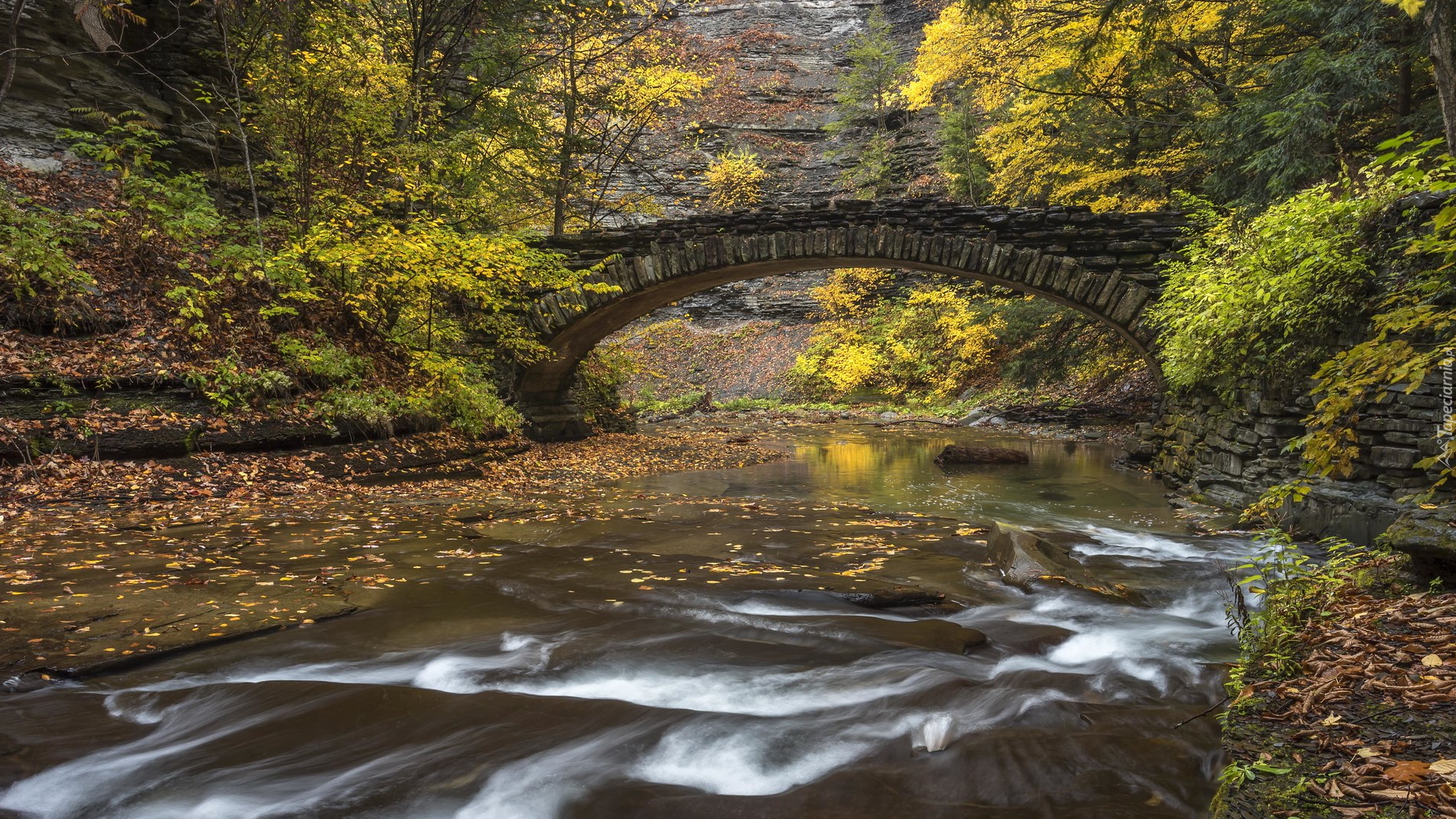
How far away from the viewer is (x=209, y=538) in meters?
5.61

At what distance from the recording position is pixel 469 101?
518 inches

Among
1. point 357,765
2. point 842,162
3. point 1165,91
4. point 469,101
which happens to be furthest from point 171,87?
point 842,162

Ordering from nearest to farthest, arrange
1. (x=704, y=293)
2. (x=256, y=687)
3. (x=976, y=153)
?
1. (x=256, y=687)
2. (x=976, y=153)
3. (x=704, y=293)

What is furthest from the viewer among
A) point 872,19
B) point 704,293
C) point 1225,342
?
point 872,19

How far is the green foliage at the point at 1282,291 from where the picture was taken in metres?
6.04

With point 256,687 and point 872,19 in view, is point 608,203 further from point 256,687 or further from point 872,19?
point 872,19

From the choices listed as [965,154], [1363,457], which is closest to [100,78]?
[1363,457]

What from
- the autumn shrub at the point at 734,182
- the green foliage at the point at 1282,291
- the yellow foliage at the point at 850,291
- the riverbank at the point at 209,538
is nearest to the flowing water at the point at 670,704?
the riverbank at the point at 209,538

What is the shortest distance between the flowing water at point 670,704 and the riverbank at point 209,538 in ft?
0.98

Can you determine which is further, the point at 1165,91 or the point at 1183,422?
the point at 1165,91

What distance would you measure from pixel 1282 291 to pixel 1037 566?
11.6 feet

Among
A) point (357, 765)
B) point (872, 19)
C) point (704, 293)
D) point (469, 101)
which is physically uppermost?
point (872, 19)

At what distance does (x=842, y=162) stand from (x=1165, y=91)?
2173 centimetres

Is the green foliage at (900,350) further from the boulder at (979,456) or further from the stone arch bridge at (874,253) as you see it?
the stone arch bridge at (874,253)
